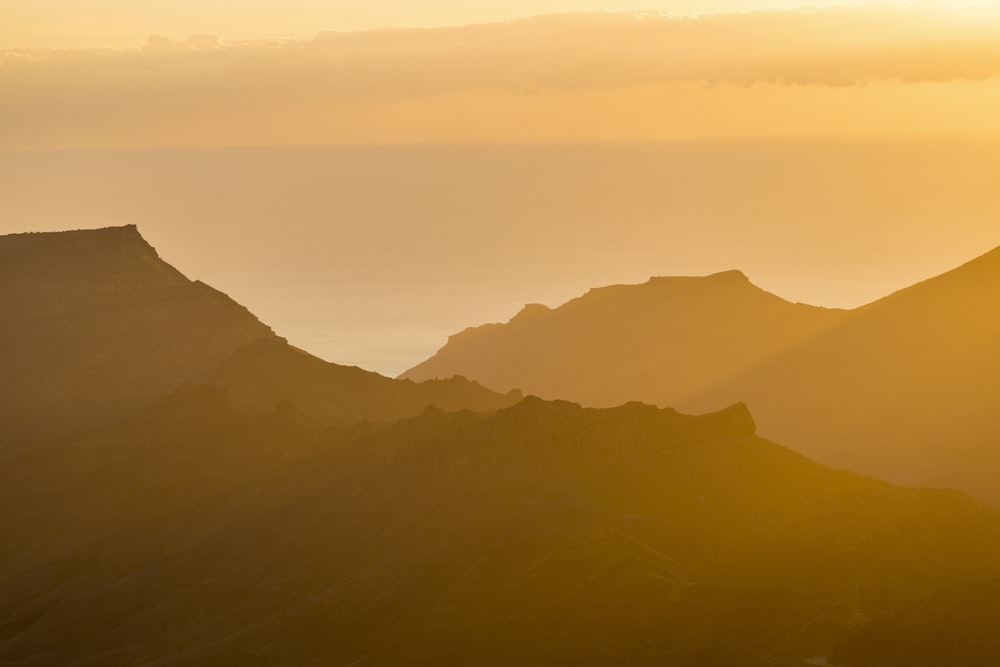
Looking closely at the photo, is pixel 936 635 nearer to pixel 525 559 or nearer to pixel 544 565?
pixel 544 565

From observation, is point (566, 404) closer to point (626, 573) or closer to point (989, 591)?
point (626, 573)

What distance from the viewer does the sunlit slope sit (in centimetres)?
14712

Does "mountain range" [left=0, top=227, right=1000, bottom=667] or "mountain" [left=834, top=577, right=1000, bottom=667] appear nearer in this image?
"mountain" [left=834, top=577, right=1000, bottom=667]

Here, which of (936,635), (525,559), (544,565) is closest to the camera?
(936,635)

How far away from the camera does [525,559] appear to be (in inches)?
6383

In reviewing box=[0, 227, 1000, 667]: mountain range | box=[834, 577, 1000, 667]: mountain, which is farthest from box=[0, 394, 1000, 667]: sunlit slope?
box=[834, 577, 1000, 667]: mountain

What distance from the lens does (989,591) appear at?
462 feet

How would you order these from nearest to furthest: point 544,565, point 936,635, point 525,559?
point 936,635 < point 544,565 < point 525,559

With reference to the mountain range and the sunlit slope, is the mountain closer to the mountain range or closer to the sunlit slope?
the mountain range

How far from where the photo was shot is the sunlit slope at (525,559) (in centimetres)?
14712

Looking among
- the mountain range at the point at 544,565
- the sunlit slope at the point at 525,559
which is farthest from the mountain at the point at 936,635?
the sunlit slope at the point at 525,559

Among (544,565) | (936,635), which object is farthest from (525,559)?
(936,635)

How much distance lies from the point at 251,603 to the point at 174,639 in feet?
25.5

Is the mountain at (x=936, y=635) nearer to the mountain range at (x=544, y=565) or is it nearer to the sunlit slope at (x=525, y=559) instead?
the mountain range at (x=544, y=565)
